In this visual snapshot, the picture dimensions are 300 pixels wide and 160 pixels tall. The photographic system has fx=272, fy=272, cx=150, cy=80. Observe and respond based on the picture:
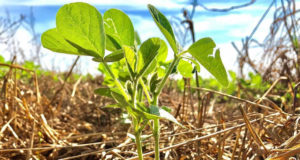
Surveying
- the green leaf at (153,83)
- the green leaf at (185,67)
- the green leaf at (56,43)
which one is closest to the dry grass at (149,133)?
the green leaf at (185,67)

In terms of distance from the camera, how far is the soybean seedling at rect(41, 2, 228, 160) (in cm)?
46

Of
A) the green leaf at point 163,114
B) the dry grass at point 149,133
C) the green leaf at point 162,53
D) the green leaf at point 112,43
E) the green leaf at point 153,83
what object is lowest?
the dry grass at point 149,133

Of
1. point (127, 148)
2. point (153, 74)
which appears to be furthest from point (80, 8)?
point (127, 148)

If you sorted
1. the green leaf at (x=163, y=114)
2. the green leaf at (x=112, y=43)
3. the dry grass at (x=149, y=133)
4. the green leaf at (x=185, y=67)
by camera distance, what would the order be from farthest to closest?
the dry grass at (x=149, y=133)
the green leaf at (x=185, y=67)
the green leaf at (x=112, y=43)
the green leaf at (x=163, y=114)

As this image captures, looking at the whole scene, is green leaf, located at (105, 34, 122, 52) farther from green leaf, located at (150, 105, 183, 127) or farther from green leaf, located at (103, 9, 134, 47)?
green leaf, located at (150, 105, 183, 127)

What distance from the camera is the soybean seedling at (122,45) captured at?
463mm

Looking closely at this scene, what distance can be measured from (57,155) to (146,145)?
0.40 meters

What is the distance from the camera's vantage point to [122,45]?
0.46m

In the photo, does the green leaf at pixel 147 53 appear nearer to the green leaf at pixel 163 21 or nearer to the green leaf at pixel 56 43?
the green leaf at pixel 163 21

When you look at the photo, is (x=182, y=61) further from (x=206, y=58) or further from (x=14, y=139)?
(x=14, y=139)

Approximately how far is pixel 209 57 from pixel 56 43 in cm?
29

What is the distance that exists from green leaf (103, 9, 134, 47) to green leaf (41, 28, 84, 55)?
78 mm

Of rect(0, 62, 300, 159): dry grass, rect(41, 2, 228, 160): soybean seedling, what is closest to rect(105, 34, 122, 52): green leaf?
rect(41, 2, 228, 160): soybean seedling

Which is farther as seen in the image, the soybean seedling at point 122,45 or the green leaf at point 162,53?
the green leaf at point 162,53
